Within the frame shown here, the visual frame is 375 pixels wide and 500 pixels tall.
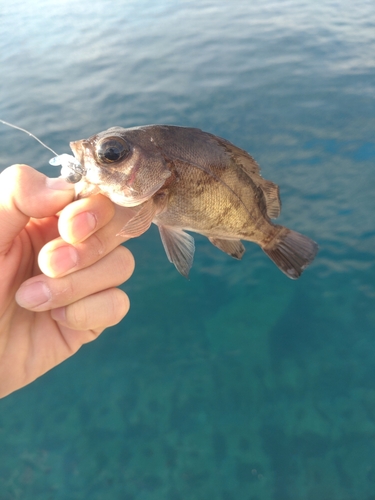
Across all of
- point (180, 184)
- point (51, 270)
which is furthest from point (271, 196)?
point (51, 270)

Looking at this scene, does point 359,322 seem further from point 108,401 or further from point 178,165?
point 178,165

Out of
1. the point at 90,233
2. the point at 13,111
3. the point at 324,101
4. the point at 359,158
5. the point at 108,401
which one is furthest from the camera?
the point at 13,111

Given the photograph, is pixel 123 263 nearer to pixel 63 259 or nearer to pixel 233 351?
pixel 63 259

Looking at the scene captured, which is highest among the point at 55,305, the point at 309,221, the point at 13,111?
the point at 55,305

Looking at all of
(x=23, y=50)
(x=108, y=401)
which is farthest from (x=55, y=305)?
(x=23, y=50)

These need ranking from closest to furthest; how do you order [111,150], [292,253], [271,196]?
[111,150] < [271,196] < [292,253]
